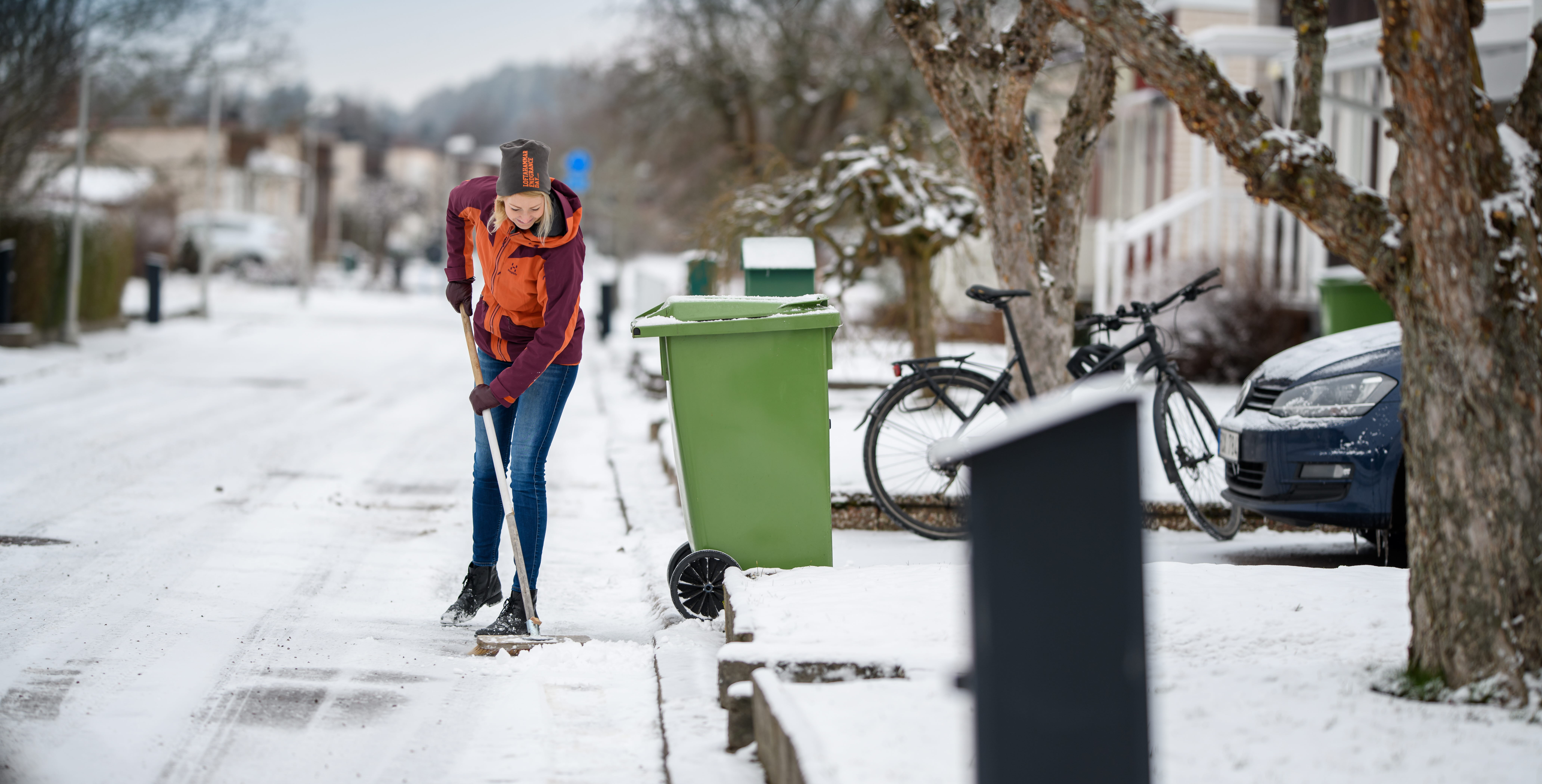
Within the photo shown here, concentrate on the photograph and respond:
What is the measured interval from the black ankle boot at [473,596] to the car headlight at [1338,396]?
3.23m

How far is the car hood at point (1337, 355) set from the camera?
570 cm

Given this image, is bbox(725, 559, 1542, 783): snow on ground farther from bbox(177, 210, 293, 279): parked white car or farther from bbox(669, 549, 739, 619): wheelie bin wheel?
bbox(177, 210, 293, 279): parked white car

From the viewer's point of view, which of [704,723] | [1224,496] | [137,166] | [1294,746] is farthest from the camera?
[137,166]

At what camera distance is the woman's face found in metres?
4.64

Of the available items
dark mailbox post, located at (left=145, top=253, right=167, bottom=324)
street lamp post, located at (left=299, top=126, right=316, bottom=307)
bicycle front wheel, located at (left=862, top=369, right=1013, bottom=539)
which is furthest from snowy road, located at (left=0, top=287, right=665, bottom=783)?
street lamp post, located at (left=299, top=126, right=316, bottom=307)

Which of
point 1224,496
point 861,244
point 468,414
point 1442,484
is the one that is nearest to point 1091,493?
point 1442,484

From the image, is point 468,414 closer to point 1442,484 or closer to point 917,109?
point 1442,484

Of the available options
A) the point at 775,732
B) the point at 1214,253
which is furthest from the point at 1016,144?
the point at 1214,253

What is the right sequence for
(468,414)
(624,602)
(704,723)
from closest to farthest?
(704,723), (624,602), (468,414)

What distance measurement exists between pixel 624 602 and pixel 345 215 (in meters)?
57.1

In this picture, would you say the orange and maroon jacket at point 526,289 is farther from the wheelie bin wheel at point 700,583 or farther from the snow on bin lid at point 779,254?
the snow on bin lid at point 779,254

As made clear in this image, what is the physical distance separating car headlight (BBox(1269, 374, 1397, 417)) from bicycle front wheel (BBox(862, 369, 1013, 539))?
1281 mm

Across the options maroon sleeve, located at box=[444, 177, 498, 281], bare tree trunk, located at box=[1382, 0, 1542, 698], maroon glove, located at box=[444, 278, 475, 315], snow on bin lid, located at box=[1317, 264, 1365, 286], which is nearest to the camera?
bare tree trunk, located at box=[1382, 0, 1542, 698]

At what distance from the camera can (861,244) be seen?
10.5 m
